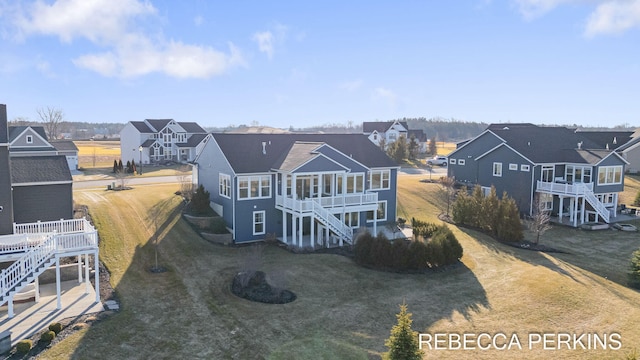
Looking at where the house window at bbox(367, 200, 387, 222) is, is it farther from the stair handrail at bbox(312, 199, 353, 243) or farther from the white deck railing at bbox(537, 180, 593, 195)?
the white deck railing at bbox(537, 180, 593, 195)

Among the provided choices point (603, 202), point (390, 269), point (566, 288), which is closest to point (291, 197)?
point (390, 269)

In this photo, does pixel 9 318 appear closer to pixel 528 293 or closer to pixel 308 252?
pixel 308 252

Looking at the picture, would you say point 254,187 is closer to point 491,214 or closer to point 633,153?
point 491,214

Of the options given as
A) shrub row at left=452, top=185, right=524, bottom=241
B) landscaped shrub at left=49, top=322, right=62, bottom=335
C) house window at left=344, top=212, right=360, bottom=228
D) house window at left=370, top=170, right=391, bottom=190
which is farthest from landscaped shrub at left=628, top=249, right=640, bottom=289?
landscaped shrub at left=49, top=322, right=62, bottom=335

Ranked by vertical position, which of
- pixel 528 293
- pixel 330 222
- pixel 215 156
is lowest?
pixel 528 293

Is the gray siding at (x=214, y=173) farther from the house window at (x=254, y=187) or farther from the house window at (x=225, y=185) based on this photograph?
the house window at (x=254, y=187)

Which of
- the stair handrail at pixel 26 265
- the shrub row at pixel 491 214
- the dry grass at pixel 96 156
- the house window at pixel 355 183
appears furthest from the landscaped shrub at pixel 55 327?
the dry grass at pixel 96 156
